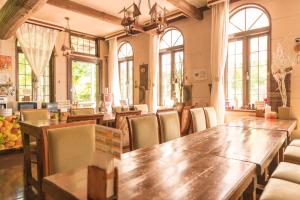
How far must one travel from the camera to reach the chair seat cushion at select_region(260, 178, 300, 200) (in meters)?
1.23

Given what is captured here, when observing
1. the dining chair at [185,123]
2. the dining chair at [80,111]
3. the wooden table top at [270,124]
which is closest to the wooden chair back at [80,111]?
the dining chair at [80,111]

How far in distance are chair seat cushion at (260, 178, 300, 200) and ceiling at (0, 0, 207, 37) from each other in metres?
4.33

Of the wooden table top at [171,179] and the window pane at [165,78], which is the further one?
the window pane at [165,78]

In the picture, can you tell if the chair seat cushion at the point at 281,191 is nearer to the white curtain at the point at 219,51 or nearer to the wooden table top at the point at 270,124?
the wooden table top at the point at 270,124

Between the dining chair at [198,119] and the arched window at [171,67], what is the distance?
2352 mm

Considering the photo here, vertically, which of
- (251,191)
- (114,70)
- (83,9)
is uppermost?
(83,9)

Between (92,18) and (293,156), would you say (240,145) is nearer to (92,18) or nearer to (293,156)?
(293,156)

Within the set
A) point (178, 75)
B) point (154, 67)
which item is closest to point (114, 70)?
point (154, 67)

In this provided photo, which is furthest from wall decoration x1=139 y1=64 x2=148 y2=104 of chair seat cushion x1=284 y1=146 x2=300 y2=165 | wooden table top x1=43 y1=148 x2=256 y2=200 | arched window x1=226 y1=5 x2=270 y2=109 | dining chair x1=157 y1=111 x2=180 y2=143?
wooden table top x1=43 y1=148 x2=256 y2=200

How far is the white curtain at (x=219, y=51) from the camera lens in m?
4.40

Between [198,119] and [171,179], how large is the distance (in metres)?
1.89

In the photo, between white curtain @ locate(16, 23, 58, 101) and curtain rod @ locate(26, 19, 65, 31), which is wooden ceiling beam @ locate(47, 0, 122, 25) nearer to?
curtain rod @ locate(26, 19, 65, 31)

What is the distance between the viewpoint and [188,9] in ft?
15.1

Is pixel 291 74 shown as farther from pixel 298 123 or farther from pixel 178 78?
pixel 178 78
